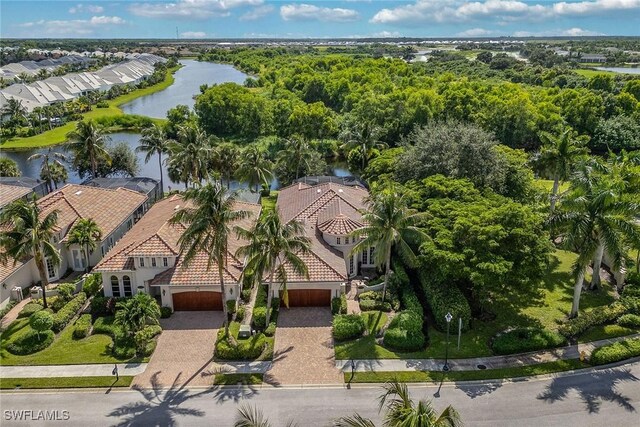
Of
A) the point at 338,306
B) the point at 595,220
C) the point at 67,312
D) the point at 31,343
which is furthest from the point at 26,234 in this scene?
the point at 595,220

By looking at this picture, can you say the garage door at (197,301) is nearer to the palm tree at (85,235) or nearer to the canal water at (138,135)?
the palm tree at (85,235)

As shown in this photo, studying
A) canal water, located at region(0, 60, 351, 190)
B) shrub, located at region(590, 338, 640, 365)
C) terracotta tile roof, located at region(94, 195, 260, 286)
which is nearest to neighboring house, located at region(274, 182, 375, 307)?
terracotta tile roof, located at region(94, 195, 260, 286)

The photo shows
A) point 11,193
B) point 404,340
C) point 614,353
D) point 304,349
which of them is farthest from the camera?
point 11,193

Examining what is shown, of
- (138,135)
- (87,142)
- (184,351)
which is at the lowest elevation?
(184,351)

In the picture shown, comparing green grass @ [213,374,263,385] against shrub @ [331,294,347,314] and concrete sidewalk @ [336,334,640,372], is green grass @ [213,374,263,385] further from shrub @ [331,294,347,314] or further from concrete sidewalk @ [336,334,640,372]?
shrub @ [331,294,347,314]

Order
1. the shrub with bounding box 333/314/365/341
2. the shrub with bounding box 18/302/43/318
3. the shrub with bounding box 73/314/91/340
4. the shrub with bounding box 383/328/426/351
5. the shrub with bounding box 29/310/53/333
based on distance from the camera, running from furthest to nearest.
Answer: the shrub with bounding box 18/302/43/318 < the shrub with bounding box 73/314/91/340 < the shrub with bounding box 333/314/365/341 < the shrub with bounding box 29/310/53/333 < the shrub with bounding box 383/328/426/351

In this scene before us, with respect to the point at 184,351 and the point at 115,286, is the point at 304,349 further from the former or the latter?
the point at 115,286

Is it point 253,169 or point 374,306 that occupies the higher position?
point 253,169
